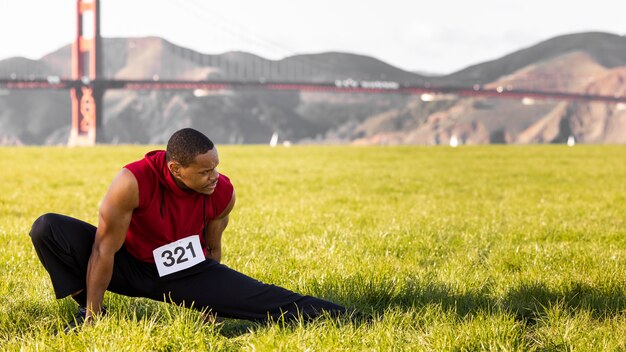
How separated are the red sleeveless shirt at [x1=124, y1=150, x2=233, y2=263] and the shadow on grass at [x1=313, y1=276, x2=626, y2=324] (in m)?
1.20

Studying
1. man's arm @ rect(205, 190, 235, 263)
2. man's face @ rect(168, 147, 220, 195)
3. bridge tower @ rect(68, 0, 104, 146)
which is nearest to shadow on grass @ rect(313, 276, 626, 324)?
man's arm @ rect(205, 190, 235, 263)

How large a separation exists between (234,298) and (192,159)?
100 centimetres

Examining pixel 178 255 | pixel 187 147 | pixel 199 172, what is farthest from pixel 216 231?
pixel 187 147

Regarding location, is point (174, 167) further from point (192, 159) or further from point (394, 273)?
point (394, 273)

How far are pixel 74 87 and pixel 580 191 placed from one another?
7490cm

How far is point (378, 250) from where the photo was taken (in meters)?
7.98

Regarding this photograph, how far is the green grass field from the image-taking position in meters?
4.37

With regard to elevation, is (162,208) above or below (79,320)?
above

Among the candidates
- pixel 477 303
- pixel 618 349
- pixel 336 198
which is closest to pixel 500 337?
pixel 618 349

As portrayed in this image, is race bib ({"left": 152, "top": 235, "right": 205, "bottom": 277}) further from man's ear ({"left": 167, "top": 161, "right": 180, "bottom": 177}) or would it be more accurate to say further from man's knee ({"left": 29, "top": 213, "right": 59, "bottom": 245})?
man's knee ({"left": 29, "top": 213, "right": 59, "bottom": 245})

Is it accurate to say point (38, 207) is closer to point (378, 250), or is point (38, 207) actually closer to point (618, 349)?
point (378, 250)

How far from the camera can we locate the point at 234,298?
4.87 metres

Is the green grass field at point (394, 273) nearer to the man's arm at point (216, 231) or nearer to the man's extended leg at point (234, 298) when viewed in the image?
the man's extended leg at point (234, 298)

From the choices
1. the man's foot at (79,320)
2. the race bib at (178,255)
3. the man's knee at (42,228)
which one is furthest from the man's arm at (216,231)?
the man's knee at (42,228)
